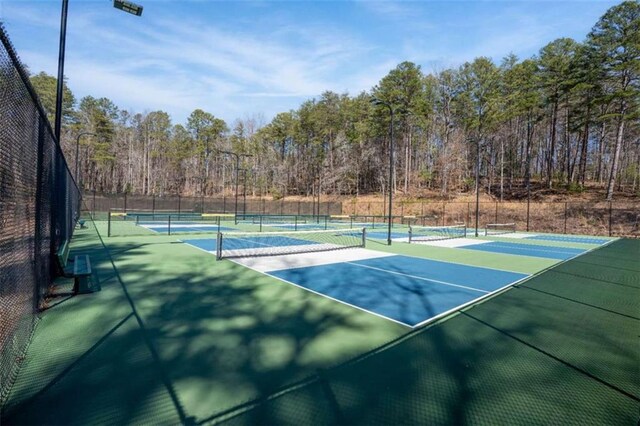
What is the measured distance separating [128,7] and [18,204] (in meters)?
5.96

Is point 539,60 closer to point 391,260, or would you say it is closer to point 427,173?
point 427,173

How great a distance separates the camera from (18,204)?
3617mm

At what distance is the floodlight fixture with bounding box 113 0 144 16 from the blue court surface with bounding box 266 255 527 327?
6.59 meters

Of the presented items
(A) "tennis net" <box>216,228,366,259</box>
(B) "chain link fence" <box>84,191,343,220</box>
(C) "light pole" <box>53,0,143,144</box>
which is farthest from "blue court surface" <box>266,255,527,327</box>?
(B) "chain link fence" <box>84,191,343,220</box>

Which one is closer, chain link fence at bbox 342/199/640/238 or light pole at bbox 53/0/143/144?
light pole at bbox 53/0/143/144

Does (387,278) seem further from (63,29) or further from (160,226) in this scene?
(160,226)

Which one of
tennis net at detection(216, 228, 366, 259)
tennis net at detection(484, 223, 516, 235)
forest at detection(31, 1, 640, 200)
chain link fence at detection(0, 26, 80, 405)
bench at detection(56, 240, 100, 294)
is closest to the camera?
chain link fence at detection(0, 26, 80, 405)

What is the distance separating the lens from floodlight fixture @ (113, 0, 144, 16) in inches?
289

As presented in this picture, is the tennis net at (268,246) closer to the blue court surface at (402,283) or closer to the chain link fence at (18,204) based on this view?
the blue court surface at (402,283)

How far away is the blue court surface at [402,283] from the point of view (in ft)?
18.4

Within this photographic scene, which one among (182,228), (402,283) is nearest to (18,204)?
(402,283)

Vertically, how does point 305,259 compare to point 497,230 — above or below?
above

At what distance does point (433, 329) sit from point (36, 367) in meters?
4.44

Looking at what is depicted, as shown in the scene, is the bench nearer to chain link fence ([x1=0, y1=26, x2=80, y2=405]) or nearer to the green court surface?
the green court surface
